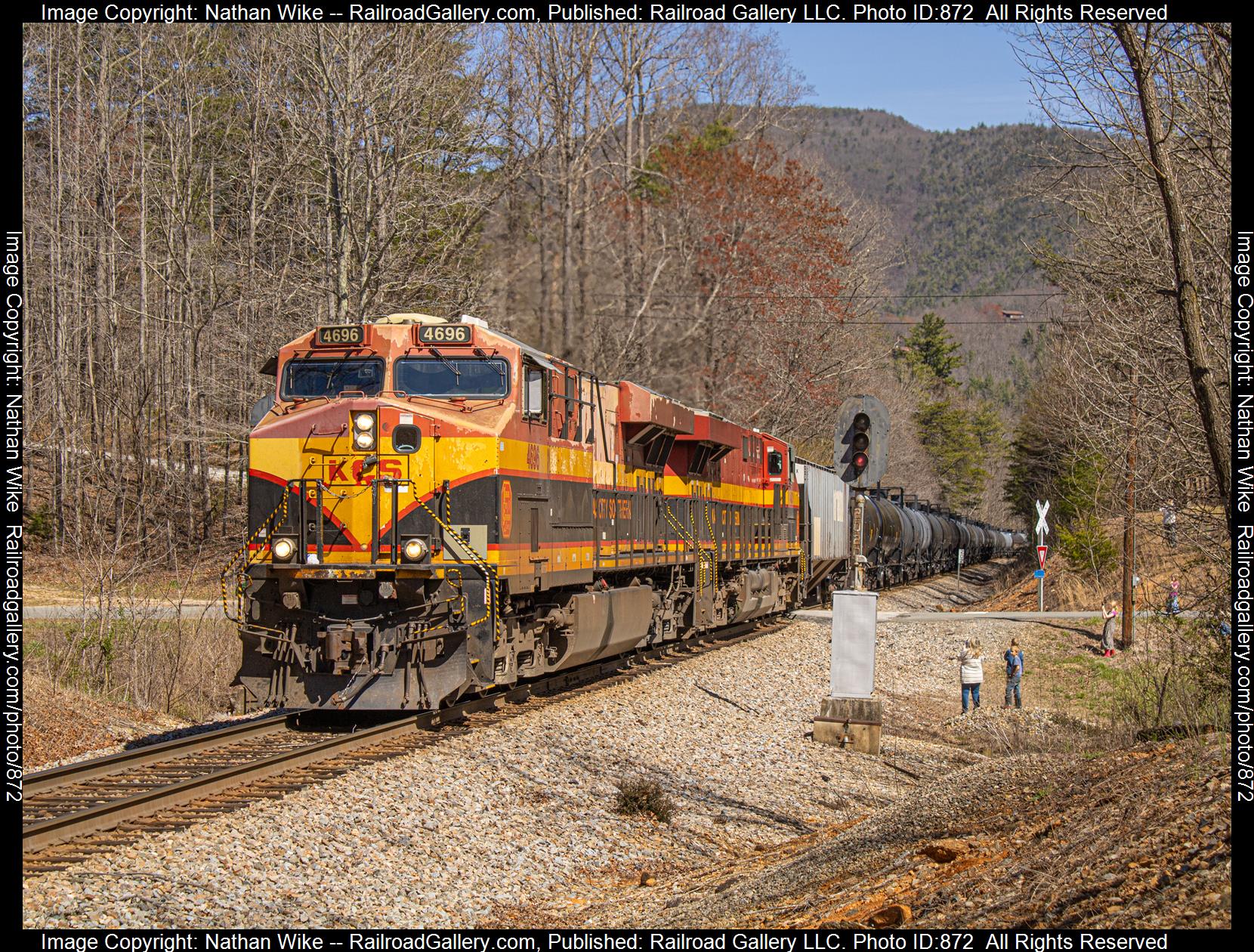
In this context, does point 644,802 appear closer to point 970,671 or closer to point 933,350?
point 970,671

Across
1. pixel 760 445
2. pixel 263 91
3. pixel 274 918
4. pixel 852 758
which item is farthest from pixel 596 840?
pixel 263 91

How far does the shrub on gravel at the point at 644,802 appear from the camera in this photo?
10.3m

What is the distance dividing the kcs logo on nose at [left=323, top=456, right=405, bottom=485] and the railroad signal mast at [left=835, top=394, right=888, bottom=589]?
511 centimetres

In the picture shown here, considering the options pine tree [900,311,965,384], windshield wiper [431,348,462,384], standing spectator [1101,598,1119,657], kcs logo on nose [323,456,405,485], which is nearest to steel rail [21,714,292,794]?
kcs logo on nose [323,456,405,485]

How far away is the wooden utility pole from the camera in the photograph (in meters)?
20.6

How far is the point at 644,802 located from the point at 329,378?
573 centimetres

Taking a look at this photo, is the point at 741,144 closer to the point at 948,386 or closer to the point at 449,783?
the point at 449,783

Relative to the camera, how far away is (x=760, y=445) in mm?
A: 25250

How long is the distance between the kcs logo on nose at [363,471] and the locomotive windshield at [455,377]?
3.19ft

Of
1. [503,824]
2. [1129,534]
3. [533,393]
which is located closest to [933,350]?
[1129,534]

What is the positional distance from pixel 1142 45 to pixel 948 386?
95.7 m
